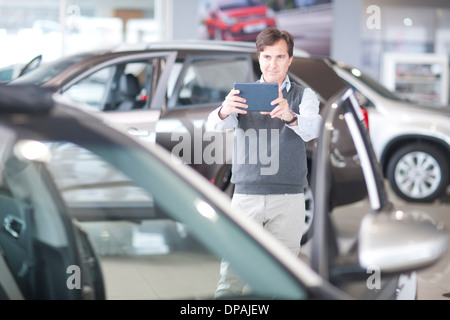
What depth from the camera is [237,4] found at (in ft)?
39.5

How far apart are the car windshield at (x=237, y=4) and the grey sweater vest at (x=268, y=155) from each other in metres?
9.62

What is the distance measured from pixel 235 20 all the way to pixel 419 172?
5.43 m

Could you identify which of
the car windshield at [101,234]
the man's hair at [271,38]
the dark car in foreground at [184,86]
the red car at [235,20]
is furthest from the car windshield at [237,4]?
the car windshield at [101,234]

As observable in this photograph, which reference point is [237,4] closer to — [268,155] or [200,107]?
[200,107]

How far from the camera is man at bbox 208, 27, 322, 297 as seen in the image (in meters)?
2.45

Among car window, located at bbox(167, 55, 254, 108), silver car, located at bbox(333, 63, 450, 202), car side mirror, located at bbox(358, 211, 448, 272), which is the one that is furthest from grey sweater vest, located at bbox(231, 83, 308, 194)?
silver car, located at bbox(333, 63, 450, 202)

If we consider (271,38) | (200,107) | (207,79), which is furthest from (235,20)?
(271,38)

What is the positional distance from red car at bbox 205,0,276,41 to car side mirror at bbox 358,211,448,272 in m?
10.3

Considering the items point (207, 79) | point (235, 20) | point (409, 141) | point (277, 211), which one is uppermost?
point (235, 20)

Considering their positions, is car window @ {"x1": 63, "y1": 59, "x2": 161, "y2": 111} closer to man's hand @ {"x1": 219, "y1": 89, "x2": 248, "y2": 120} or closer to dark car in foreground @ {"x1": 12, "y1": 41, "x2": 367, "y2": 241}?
dark car in foreground @ {"x1": 12, "y1": 41, "x2": 367, "y2": 241}
